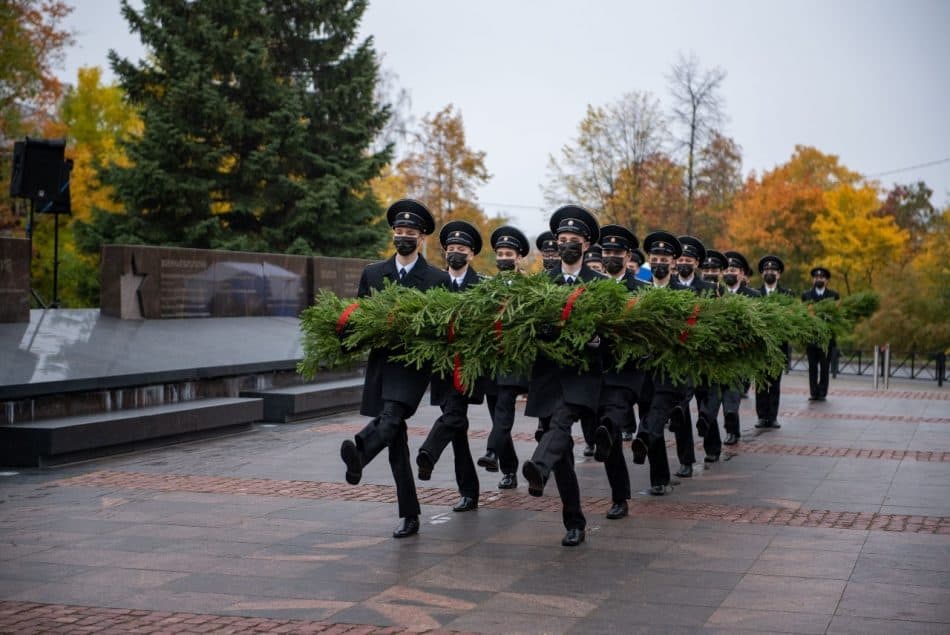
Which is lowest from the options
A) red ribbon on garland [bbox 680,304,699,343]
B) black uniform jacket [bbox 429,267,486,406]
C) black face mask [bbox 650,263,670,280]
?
black uniform jacket [bbox 429,267,486,406]

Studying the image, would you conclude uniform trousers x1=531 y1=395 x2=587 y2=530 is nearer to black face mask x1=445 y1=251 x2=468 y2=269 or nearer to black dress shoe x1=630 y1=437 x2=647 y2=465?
black dress shoe x1=630 y1=437 x2=647 y2=465

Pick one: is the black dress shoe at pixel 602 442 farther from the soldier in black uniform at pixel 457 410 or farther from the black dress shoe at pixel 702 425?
the black dress shoe at pixel 702 425

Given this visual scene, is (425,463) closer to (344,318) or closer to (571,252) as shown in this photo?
(344,318)

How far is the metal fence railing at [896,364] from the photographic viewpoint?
27656mm

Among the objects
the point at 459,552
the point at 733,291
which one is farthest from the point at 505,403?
the point at 733,291

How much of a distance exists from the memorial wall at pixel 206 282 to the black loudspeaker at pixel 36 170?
2318 millimetres

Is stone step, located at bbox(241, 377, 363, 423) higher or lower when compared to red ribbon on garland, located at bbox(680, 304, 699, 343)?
lower

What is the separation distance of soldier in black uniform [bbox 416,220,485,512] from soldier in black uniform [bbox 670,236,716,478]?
6.61ft

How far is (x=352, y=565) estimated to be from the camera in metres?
7.26

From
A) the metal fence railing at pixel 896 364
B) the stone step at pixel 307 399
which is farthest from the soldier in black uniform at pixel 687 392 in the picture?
the metal fence railing at pixel 896 364

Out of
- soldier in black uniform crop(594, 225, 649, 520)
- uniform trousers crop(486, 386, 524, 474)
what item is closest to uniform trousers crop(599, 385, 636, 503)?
soldier in black uniform crop(594, 225, 649, 520)

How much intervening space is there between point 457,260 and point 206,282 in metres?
10.7

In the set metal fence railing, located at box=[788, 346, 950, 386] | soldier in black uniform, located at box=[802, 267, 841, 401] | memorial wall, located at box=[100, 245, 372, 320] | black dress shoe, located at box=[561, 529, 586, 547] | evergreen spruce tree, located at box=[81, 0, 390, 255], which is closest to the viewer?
black dress shoe, located at box=[561, 529, 586, 547]

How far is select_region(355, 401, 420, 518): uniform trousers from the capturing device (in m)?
7.97
